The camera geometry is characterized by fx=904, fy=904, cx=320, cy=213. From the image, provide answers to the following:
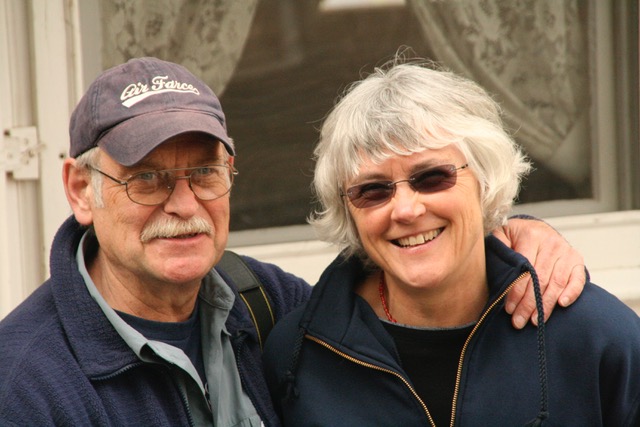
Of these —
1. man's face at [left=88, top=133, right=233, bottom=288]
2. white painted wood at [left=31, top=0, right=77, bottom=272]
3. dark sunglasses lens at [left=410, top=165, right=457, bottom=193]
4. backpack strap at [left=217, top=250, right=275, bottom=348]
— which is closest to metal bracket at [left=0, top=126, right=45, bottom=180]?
white painted wood at [left=31, top=0, right=77, bottom=272]

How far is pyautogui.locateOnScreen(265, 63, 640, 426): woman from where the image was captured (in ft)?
7.45

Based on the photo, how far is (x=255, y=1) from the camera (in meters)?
3.97

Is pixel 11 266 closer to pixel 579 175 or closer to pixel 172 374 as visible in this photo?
pixel 172 374

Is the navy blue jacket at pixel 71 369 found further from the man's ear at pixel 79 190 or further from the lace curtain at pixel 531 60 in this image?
the lace curtain at pixel 531 60

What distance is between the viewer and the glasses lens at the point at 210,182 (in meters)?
2.29

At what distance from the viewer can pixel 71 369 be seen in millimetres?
2043

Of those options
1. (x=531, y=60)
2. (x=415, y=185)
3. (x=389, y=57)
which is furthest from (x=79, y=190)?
(x=531, y=60)

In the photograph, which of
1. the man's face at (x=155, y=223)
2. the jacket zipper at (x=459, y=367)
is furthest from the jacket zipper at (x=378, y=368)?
the man's face at (x=155, y=223)

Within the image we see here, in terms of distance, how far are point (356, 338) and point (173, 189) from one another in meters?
0.64

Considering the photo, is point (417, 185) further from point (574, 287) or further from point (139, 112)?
point (139, 112)

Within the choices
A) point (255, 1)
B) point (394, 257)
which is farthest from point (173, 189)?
point (255, 1)

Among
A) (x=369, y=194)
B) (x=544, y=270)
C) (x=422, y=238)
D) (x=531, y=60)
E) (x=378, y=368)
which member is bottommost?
(x=378, y=368)

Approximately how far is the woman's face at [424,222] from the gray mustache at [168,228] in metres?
0.45

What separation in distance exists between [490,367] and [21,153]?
6.55 feet
